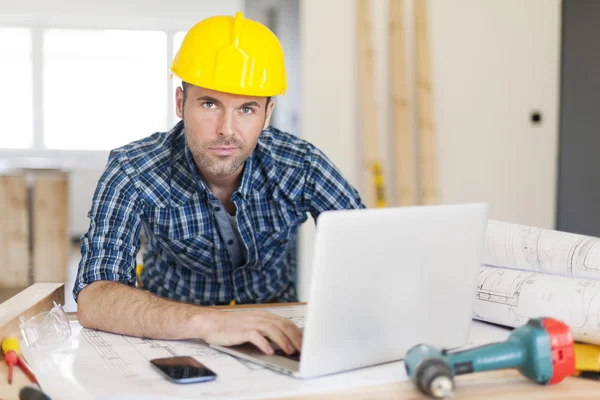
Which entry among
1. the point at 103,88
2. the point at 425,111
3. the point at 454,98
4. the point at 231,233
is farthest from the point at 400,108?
the point at 103,88

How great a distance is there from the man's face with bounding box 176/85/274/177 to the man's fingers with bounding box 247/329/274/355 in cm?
56

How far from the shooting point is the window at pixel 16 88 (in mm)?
7695

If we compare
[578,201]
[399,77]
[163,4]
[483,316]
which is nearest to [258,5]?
[399,77]

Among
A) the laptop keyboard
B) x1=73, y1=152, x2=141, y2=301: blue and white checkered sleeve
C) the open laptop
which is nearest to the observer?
the open laptop

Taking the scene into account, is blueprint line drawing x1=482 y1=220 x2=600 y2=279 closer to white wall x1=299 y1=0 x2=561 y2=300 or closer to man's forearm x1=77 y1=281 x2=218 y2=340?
man's forearm x1=77 y1=281 x2=218 y2=340

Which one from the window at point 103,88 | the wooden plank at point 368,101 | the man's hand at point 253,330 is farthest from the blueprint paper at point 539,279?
the window at point 103,88

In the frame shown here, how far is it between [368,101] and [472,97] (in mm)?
653

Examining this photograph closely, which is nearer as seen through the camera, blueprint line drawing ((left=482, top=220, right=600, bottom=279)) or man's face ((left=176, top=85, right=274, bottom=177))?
blueprint line drawing ((left=482, top=220, right=600, bottom=279))

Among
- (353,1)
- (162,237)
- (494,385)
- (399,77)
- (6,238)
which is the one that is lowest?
(6,238)

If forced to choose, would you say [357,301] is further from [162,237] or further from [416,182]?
[416,182]

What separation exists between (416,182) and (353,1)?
3.40ft

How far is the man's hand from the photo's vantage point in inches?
43.6

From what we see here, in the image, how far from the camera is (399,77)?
3654mm

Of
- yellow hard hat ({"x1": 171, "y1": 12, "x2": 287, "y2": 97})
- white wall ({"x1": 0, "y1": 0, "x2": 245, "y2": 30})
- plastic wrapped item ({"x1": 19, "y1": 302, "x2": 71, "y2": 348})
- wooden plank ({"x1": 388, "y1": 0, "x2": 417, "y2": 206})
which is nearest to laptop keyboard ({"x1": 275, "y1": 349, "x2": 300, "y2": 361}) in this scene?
plastic wrapped item ({"x1": 19, "y1": 302, "x2": 71, "y2": 348})
